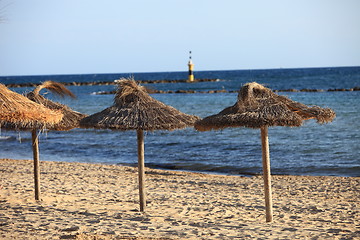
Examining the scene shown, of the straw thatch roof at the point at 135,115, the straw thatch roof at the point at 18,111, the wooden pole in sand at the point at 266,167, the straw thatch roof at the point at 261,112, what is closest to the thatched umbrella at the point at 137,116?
the straw thatch roof at the point at 135,115

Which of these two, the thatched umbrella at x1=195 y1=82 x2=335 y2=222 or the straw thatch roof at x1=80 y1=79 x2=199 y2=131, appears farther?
the straw thatch roof at x1=80 y1=79 x2=199 y2=131

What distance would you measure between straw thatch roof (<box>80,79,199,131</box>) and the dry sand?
142 cm

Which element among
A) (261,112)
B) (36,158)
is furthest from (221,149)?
(261,112)

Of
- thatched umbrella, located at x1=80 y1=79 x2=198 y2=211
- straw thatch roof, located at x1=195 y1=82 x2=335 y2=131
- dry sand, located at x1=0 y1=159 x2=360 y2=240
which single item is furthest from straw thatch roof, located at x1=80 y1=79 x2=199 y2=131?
dry sand, located at x1=0 y1=159 x2=360 y2=240

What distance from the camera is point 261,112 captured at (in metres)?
6.99

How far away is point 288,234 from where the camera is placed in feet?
22.1

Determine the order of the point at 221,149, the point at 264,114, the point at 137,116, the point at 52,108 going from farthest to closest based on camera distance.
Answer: the point at 221,149 < the point at 52,108 < the point at 137,116 < the point at 264,114

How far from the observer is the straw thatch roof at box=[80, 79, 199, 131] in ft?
24.9

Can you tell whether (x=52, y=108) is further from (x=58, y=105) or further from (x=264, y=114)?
(x=264, y=114)

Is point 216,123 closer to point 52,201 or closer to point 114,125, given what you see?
point 114,125

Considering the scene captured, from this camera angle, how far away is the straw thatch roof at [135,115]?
7.59 m

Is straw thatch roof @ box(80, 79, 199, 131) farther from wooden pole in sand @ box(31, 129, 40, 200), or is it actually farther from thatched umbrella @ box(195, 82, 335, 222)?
wooden pole in sand @ box(31, 129, 40, 200)

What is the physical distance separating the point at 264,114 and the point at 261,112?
56mm

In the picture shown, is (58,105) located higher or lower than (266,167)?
higher
